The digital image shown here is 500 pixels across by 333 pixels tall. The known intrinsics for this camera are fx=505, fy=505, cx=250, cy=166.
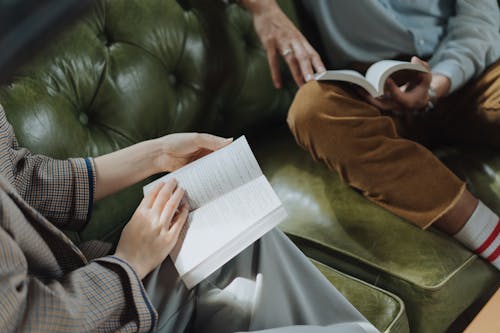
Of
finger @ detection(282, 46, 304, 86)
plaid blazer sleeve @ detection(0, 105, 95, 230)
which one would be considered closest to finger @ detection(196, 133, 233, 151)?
plaid blazer sleeve @ detection(0, 105, 95, 230)

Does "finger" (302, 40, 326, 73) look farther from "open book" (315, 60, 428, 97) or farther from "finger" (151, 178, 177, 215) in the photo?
"finger" (151, 178, 177, 215)

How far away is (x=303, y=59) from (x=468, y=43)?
388 millimetres

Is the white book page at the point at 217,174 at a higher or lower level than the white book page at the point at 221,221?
higher

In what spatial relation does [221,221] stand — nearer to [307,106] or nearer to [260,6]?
[307,106]

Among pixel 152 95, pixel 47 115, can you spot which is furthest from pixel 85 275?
pixel 152 95

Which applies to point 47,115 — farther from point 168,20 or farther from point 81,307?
point 81,307

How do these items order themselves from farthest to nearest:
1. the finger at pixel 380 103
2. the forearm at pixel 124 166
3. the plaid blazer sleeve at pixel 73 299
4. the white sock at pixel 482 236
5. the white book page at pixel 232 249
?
the finger at pixel 380 103, the white sock at pixel 482 236, the forearm at pixel 124 166, the white book page at pixel 232 249, the plaid blazer sleeve at pixel 73 299

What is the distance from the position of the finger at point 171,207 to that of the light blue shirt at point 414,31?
2.29 feet

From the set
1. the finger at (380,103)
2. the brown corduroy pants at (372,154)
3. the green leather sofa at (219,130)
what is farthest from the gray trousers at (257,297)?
the finger at (380,103)

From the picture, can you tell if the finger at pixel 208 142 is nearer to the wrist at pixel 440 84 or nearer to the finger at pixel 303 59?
the finger at pixel 303 59

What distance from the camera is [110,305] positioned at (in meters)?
0.58

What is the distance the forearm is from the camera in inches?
31.9

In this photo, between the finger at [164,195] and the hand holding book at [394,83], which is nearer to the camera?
the finger at [164,195]

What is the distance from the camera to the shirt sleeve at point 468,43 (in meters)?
1.15
